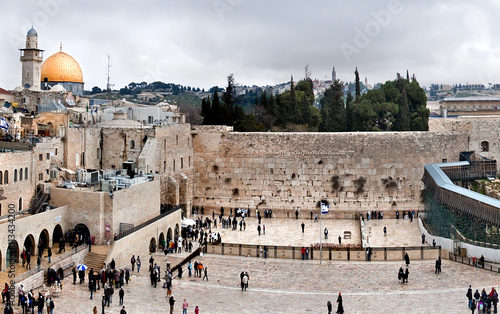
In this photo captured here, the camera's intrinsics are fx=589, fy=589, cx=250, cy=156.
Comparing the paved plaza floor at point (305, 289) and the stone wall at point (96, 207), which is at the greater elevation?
the stone wall at point (96, 207)

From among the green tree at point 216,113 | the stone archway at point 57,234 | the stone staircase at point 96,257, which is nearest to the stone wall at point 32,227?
the stone archway at point 57,234

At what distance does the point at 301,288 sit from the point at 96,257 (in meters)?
8.07

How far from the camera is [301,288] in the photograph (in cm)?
2120

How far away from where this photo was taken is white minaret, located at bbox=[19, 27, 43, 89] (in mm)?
39188

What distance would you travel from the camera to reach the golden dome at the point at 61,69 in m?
42.4

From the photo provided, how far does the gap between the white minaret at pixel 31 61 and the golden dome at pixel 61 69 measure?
7.75 feet

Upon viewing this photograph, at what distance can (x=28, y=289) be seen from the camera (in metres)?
19.4

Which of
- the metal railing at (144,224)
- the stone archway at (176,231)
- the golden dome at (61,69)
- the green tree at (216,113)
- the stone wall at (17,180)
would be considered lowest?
the stone archway at (176,231)

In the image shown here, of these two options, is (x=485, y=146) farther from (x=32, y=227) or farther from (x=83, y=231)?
(x=32, y=227)

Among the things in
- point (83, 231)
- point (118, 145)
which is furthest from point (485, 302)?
point (118, 145)

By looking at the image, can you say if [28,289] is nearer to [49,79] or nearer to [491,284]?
[491,284]

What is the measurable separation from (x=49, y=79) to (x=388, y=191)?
984 inches

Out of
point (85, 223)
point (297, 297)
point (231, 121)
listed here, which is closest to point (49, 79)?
point (231, 121)

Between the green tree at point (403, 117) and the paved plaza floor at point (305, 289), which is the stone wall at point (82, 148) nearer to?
the paved plaza floor at point (305, 289)
